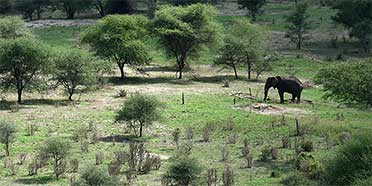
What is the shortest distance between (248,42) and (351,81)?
28146mm

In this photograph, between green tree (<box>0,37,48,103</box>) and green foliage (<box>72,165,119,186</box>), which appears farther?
green tree (<box>0,37,48,103</box>)

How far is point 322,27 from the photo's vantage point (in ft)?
297

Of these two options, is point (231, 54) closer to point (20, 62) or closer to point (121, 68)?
point (121, 68)

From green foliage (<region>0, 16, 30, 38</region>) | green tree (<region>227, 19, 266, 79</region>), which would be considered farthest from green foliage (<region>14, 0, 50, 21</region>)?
green tree (<region>227, 19, 266, 79</region>)

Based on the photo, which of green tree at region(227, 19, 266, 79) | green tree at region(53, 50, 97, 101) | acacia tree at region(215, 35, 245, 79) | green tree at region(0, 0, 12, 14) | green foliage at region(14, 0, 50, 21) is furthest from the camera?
green tree at region(0, 0, 12, 14)

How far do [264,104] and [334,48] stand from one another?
33.6 m

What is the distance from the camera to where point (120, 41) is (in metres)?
61.8

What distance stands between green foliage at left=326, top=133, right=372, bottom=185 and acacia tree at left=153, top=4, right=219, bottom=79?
38966 millimetres

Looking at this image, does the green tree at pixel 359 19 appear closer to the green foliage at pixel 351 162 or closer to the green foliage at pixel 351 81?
the green foliage at pixel 351 81

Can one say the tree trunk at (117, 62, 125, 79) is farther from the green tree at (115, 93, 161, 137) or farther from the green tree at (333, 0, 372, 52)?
the green tree at (333, 0, 372, 52)

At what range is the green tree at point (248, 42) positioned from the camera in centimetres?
6431

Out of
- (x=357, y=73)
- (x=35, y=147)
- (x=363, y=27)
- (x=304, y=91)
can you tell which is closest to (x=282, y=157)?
(x=357, y=73)

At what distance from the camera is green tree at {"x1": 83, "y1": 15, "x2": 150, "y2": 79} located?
6141cm

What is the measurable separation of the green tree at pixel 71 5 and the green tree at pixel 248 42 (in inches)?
1501
